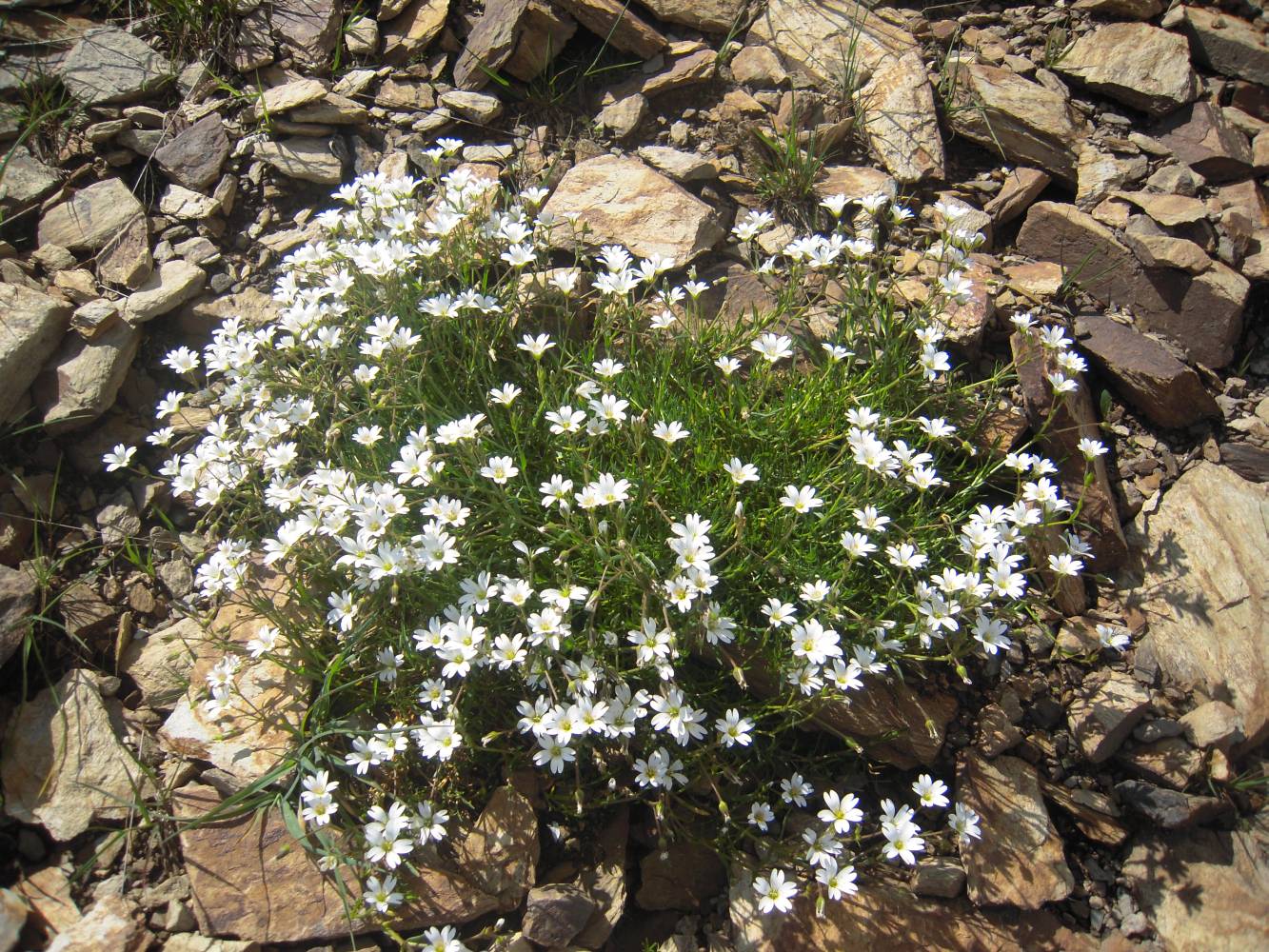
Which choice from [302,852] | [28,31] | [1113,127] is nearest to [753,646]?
[302,852]

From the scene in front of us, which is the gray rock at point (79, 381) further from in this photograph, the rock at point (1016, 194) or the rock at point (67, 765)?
the rock at point (1016, 194)

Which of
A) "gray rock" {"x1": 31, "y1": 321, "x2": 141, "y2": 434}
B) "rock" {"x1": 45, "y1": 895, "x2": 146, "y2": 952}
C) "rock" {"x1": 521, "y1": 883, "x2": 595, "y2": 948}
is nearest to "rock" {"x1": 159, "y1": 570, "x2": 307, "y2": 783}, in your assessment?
"rock" {"x1": 45, "y1": 895, "x2": 146, "y2": 952}

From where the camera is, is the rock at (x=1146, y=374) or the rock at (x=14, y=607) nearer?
the rock at (x=14, y=607)

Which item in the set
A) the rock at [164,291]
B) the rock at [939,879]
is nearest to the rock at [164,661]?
the rock at [164,291]

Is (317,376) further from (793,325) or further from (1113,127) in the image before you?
(1113,127)

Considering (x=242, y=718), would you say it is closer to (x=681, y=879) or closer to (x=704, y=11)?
(x=681, y=879)

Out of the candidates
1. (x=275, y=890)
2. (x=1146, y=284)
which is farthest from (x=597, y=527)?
(x=1146, y=284)
